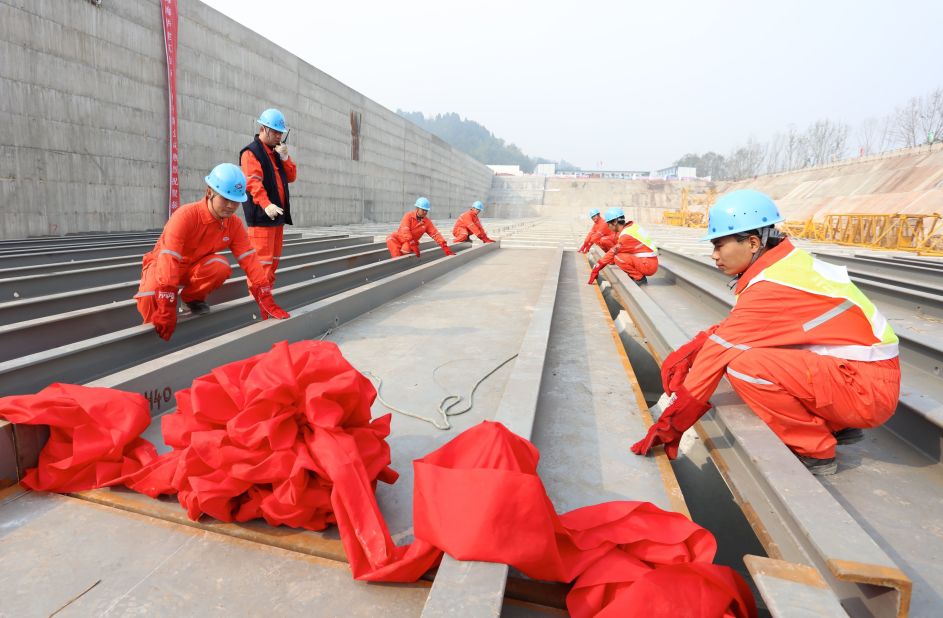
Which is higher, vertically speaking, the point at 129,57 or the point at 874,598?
the point at 129,57

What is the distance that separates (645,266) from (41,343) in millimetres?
7141

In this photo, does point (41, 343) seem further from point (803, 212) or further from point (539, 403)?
point (803, 212)

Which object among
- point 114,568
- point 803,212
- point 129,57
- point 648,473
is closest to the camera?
point 114,568

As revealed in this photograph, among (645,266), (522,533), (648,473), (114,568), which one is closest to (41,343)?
(114,568)

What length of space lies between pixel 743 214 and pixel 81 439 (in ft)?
10.6

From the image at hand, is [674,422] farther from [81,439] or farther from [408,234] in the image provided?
[408,234]

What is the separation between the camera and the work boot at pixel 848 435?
249cm

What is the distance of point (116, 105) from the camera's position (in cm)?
1043

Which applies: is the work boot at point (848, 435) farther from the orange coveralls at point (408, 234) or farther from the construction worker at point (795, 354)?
the orange coveralls at point (408, 234)

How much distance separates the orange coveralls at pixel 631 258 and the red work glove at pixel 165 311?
5.72 metres

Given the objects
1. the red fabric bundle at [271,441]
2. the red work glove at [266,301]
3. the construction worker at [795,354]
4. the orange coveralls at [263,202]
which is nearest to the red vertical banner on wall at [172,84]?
the orange coveralls at [263,202]

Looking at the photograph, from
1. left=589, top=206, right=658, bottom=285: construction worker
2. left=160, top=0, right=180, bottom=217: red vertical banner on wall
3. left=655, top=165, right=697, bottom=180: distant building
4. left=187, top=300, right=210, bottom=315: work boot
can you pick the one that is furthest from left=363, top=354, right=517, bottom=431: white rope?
left=655, top=165, right=697, bottom=180: distant building

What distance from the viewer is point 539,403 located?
3.15m

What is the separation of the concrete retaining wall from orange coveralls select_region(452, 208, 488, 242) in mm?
6995
